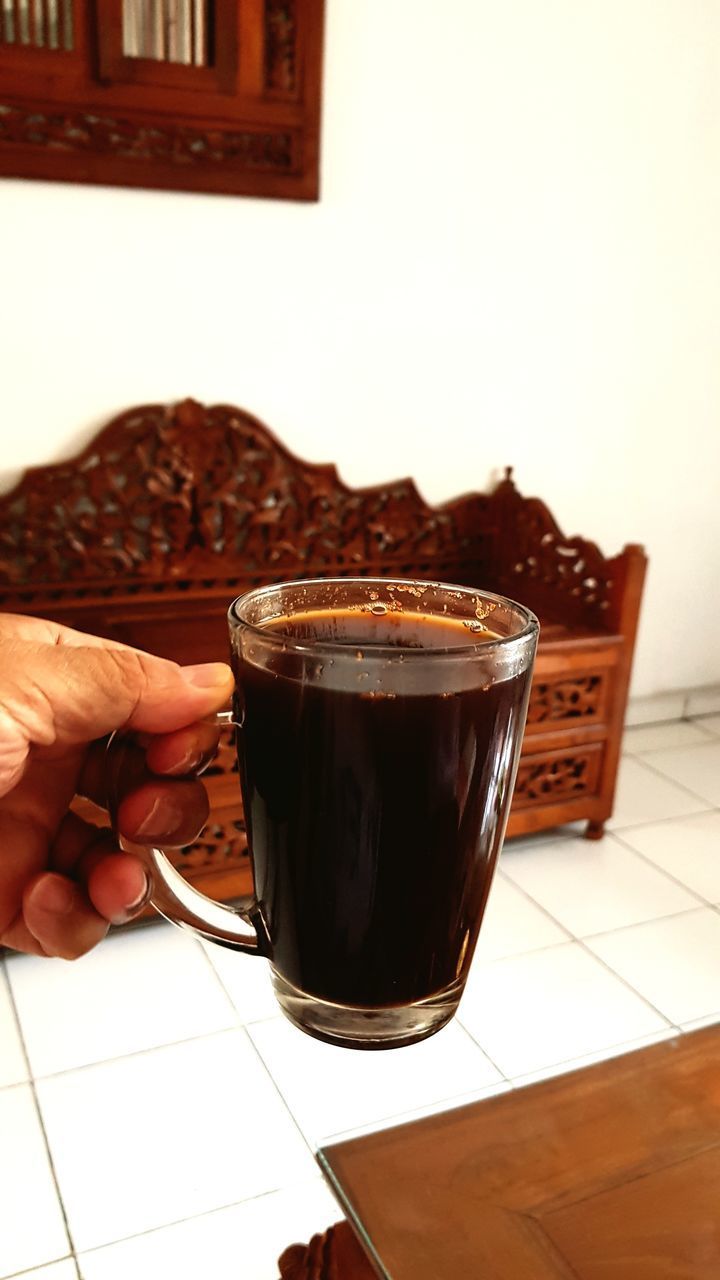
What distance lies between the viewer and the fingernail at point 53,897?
2.54 ft

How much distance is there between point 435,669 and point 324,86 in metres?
2.04

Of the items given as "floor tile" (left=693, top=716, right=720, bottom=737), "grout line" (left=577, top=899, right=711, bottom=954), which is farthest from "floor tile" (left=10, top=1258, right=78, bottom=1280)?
"floor tile" (left=693, top=716, right=720, bottom=737)

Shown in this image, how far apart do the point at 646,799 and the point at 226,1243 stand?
1.67 meters

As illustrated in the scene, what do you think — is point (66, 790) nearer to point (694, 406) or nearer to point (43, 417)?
point (43, 417)

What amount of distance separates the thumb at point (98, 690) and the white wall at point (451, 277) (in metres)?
1.58

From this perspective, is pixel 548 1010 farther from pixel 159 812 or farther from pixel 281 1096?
pixel 159 812

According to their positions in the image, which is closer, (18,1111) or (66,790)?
(66,790)

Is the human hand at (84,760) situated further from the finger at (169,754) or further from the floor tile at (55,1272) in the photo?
the floor tile at (55,1272)

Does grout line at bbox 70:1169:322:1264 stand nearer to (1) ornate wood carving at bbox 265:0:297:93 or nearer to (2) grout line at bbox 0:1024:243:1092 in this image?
(2) grout line at bbox 0:1024:243:1092

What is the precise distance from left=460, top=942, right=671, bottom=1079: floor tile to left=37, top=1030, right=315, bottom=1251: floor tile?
40cm

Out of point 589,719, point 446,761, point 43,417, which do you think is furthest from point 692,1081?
point 43,417

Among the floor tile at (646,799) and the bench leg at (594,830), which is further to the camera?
the floor tile at (646,799)

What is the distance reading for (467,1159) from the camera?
2.65ft

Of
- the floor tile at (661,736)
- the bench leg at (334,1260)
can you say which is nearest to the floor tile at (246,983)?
the bench leg at (334,1260)
